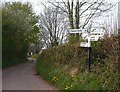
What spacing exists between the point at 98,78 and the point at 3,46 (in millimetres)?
25232

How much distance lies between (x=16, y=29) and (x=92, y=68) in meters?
28.7

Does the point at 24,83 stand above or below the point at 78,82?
below

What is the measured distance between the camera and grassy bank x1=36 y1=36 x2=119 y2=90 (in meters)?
10.9

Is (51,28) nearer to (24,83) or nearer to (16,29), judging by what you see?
(16,29)

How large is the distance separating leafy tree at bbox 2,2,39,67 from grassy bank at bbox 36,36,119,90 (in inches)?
738

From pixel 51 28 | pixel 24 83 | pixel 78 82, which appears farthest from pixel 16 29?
pixel 78 82

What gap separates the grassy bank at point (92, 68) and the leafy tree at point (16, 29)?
18.7 m

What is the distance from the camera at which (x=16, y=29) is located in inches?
1615

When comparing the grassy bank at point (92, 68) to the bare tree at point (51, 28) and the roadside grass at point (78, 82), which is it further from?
the bare tree at point (51, 28)

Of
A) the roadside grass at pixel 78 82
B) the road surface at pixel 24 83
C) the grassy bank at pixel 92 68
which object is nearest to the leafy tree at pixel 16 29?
the road surface at pixel 24 83

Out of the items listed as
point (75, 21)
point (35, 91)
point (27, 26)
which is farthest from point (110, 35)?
point (27, 26)

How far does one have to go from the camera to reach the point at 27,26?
167ft

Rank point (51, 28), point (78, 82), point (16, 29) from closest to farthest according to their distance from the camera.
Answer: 1. point (78, 82)
2. point (16, 29)
3. point (51, 28)

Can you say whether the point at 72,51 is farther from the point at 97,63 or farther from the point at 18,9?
the point at 18,9
